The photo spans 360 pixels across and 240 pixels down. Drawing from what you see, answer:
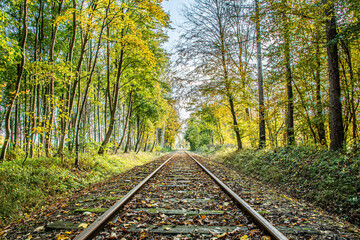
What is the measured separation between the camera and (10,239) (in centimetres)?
273

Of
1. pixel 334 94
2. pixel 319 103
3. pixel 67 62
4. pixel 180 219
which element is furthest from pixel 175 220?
pixel 319 103

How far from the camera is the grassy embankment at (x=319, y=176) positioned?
4.02m

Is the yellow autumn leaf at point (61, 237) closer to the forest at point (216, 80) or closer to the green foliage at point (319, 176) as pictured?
the forest at point (216, 80)

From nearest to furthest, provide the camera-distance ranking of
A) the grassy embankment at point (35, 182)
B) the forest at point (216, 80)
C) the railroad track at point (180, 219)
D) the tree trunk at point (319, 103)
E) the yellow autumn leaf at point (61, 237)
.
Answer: the yellow autumn leaf at point (61, 237), the railroad track at point (180, 219), the grassy embankment at point (35, 182), the forest at point (216, 80), the tree trunk at point (319, 103)

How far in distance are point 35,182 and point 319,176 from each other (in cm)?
811

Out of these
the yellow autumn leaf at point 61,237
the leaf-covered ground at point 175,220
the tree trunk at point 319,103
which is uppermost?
the tree trunk at point 319,103

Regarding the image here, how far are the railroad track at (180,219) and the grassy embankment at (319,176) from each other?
2184 millimetres

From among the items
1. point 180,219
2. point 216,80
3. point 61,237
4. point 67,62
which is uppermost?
point 216,80

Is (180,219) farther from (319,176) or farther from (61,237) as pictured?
(319,176)

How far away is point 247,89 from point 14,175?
13.1 m

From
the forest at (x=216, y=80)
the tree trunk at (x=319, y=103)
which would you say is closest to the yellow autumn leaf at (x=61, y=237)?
the forest at (x=216, y=80)

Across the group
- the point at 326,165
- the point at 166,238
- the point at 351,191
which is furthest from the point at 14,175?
the point at 326,165

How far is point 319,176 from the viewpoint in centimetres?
524

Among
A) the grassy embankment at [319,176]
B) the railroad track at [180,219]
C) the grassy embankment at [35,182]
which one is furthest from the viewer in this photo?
the grassy embankment at [35,182]
